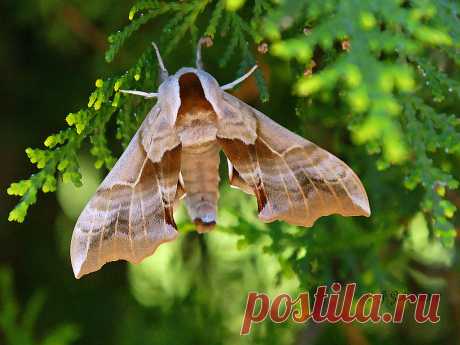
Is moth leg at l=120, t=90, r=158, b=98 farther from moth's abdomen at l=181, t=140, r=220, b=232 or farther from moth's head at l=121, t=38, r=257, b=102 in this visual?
moth's abdomen at l=181, t=140, r=220, b=232

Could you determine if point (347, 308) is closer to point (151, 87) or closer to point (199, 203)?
point (199, 203)

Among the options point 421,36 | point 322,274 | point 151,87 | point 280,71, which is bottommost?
point 322,274

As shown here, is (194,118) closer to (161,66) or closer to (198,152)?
(198,152)

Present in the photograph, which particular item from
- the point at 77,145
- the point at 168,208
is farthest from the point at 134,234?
the point at 77,145

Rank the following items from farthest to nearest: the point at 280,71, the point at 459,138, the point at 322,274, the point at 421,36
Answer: the point at 280,71 < the point at 322,274 < the point at 459,138 < the point at 421,36

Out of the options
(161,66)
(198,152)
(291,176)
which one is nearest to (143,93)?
(161,66)

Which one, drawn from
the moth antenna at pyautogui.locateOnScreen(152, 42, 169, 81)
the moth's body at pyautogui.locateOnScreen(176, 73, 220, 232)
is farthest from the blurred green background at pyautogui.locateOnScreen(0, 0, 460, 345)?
the moth's body at pyautogui.locateOnScreen(176, 73, 220, 232)
